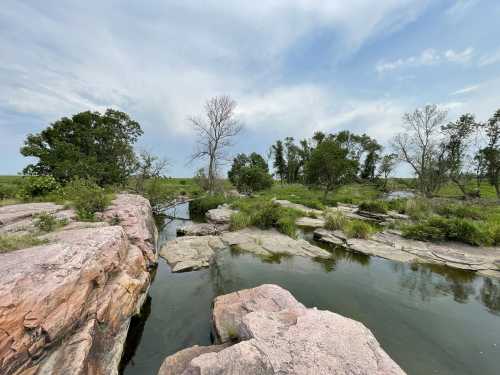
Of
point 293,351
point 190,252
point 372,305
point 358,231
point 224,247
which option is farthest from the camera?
point 358,231

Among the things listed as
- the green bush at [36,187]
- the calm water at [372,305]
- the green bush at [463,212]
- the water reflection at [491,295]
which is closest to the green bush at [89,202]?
the green bush at [36,187]

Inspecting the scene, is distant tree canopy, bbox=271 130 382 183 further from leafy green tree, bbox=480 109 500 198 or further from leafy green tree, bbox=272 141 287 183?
leafy green tree, bbox=480 109 500 198

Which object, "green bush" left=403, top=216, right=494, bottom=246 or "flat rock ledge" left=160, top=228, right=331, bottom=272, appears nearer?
"flat rock ledge" left=160, top=228, right=331, bottom=272

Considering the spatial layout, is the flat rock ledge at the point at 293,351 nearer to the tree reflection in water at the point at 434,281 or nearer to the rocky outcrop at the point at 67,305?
the rocky outcrop at the point at 67,305

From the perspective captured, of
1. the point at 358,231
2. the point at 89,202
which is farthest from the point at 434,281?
the point at 89,202

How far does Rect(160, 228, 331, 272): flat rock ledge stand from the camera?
723 cm

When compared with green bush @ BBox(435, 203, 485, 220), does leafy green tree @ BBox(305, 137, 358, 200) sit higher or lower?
higher

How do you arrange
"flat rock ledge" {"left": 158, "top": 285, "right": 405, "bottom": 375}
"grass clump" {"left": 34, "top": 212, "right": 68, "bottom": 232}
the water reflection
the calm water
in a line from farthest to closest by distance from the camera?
the water reflection
"grass clump" {"left": 34, "top": 212, "right": 68, "bottom": 232}
the calm water
"flat rock ledge" {"left": 158, "top": 285, "right": 405, "bottom": 375}

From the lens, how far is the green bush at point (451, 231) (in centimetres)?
877

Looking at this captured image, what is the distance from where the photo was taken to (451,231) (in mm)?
9164

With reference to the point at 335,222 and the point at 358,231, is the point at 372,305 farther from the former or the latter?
the point at 335,222

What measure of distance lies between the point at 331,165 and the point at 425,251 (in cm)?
1389

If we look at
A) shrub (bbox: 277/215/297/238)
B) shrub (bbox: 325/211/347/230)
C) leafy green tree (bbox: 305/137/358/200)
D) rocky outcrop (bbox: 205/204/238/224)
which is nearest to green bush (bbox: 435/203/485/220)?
shrub (bbox: 325/211/347/230)

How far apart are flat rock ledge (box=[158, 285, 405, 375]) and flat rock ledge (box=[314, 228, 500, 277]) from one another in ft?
21.8
